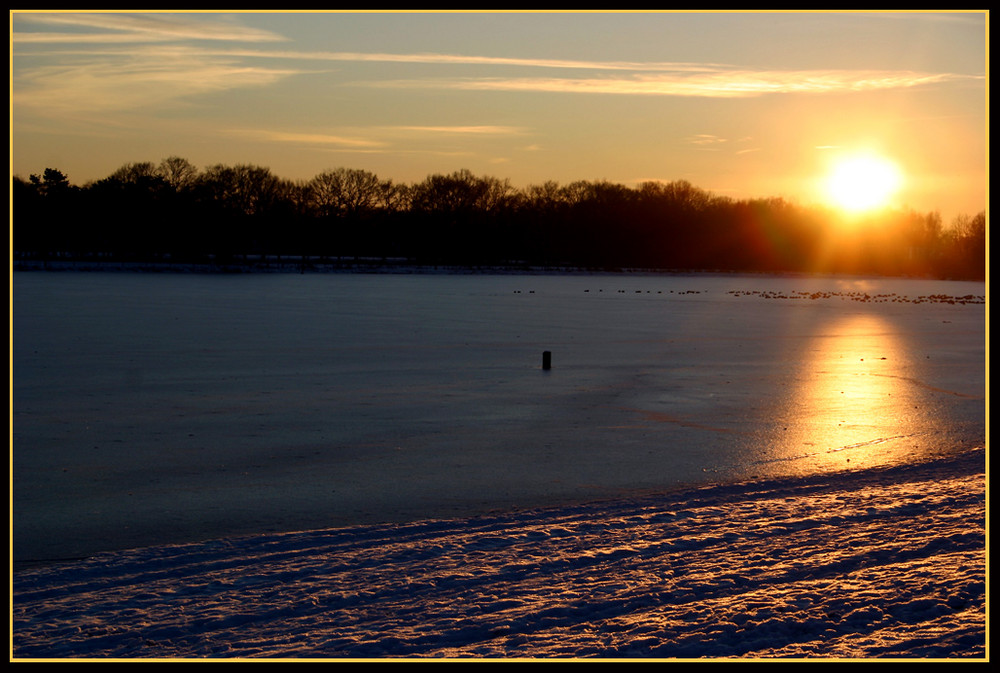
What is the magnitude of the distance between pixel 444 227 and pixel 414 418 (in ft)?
385

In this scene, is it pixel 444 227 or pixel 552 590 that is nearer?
pixel 552 590

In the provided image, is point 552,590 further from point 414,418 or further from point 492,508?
point 414,418

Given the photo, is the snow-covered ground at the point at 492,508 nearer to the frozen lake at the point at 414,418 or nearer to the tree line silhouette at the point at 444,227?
the frozen lake at the point at 414,418

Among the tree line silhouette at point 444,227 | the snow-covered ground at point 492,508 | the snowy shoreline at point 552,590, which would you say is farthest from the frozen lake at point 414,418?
the tree line silhouette at point 444,227

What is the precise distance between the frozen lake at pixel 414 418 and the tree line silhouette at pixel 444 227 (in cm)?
8902

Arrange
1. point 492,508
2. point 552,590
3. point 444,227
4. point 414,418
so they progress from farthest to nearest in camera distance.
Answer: point 444,227, point 414,418, point 492,508, point 552,590

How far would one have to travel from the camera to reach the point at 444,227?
12762 cm

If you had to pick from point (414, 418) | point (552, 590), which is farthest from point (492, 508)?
point (414, 418)

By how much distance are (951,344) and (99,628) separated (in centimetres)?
2120

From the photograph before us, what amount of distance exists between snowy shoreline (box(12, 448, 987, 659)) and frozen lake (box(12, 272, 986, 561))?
783 millimetres

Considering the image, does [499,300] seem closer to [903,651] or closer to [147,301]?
[147,301]

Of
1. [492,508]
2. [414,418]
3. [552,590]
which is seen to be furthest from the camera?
[414,418]

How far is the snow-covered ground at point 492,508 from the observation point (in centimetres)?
501

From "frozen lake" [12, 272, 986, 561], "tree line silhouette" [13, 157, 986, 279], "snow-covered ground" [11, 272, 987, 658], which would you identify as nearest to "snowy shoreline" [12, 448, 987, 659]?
"snow-covered ground" [11, 272, 987, 658]
